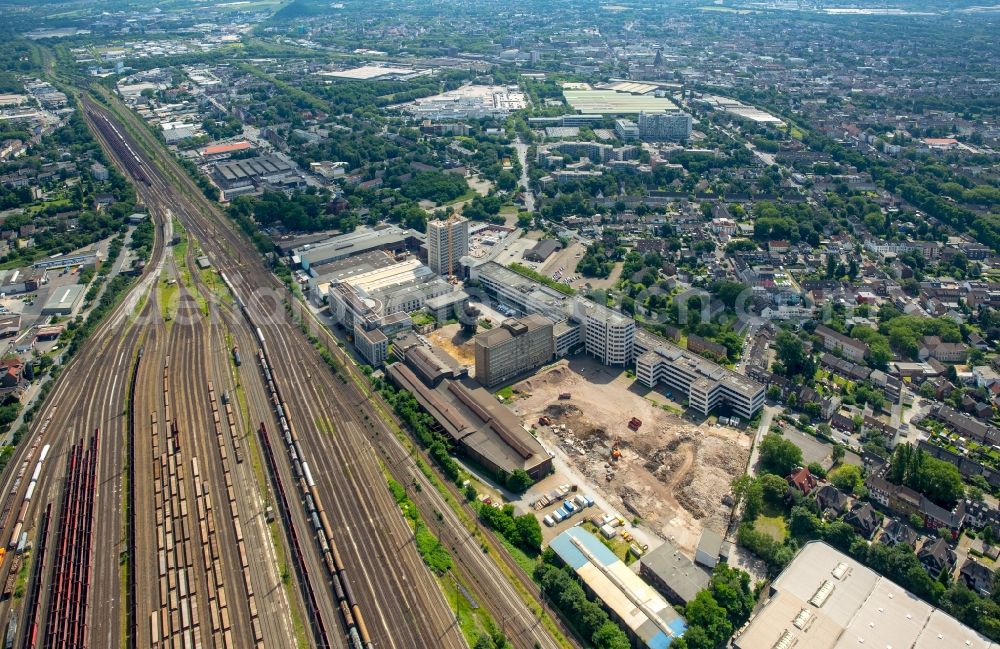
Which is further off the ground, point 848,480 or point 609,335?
point 609,335

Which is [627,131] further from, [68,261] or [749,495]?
[749,495]

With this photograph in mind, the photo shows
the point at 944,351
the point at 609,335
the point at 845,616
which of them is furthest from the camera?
the point at 944,351

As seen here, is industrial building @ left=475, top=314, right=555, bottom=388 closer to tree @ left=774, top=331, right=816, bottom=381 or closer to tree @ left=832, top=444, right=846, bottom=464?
tree @ left=774, top=331, right=816, bottom=381

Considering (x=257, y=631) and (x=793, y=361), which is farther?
(x=793, y=361)

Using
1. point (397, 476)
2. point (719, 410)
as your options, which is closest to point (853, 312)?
point (719, 410)

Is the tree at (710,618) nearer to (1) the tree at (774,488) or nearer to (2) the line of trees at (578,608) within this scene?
(2) the line of trees at (578,608)

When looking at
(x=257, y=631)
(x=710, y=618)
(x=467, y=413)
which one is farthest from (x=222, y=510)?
(x=710, y=618)

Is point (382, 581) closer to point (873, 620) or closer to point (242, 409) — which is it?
point (242, 409)
